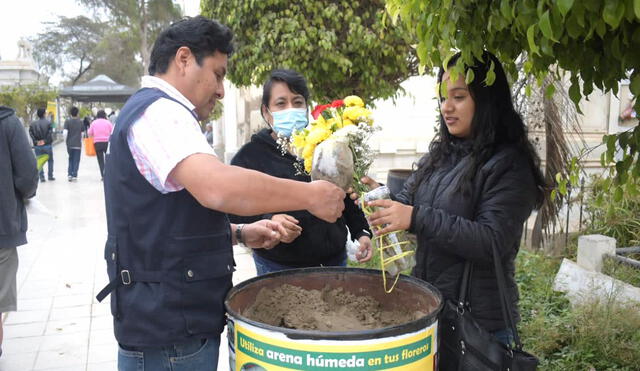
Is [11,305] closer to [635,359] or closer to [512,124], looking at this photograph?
[512,124]

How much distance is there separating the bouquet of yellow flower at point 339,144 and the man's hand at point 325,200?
0.07 meters

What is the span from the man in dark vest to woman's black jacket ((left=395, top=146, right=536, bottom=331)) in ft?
1.39

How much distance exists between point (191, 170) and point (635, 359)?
3101 mm

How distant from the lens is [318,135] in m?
2.05

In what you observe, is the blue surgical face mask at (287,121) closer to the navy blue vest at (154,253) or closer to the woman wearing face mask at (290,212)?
the woman wearing face mask at (290,212)

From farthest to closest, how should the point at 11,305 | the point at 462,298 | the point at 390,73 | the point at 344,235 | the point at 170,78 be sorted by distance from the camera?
the point at 390,73
the point at 11,305
the point at 344,235
the point at 462,298
the point at 170,78

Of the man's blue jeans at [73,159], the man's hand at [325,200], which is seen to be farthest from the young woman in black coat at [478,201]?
the man's blue jeans at [73,159]

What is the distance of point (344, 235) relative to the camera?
307 cm

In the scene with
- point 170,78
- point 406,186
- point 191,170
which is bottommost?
point 406,186

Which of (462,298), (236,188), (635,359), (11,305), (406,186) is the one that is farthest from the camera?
(11,305)

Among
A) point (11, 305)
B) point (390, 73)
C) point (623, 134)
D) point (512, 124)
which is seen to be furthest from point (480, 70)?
point (11, 305)

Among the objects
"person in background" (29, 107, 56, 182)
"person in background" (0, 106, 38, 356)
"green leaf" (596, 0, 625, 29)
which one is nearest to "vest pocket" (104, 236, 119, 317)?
"green leaf" (596, 0, 625, 29)

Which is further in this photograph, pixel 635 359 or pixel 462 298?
pixel 635 359

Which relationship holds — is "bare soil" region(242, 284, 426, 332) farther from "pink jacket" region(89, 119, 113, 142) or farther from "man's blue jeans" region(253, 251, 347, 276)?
"pink jacket" region(89, 119, 113, 142)
